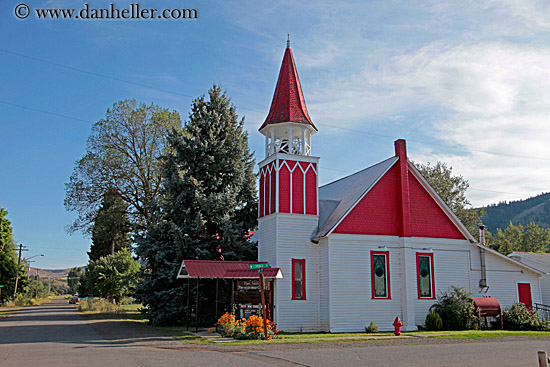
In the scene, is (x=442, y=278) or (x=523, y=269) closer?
(x=442, y=278)

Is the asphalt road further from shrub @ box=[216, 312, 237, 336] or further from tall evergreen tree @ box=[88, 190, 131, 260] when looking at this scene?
tall evergreen tree @ box=[88, 190, 131, 260]

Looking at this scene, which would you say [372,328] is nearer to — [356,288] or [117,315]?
[356,288]

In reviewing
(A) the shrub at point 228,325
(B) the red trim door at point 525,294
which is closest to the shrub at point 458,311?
(B) the red trim door at point 525,294

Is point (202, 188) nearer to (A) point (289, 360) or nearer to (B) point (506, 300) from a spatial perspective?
(A) point (289, 360)

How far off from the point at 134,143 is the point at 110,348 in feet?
76.9

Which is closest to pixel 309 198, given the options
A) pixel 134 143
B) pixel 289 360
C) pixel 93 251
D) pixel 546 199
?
pixel 289 360

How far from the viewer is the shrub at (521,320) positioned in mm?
24873

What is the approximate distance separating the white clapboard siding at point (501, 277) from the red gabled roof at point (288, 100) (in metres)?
12.1

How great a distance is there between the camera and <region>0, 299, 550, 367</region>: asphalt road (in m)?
13.1

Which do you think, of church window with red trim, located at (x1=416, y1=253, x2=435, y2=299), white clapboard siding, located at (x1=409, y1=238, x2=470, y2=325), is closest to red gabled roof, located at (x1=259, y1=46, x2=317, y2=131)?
white clapboard siding, located at (x1=409, y1=238, x2=470, y2=325)

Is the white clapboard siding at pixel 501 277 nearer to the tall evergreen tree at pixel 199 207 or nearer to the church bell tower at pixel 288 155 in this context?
the church bell tower at pixel 288 155

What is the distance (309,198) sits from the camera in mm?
24703

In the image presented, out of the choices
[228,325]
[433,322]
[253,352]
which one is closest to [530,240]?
[433,322]

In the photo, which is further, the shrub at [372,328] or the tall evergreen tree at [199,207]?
the tall evergreen tree at [199,207]
